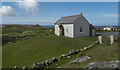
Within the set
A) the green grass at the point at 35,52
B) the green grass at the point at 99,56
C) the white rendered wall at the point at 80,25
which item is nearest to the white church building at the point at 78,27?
the white rendered wall at the point at 80,25

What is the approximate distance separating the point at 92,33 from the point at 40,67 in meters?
23.3

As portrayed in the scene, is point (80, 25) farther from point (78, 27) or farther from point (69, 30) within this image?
point (69, 30)

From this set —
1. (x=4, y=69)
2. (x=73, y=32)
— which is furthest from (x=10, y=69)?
(x=73, y=32)

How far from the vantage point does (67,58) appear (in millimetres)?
13531

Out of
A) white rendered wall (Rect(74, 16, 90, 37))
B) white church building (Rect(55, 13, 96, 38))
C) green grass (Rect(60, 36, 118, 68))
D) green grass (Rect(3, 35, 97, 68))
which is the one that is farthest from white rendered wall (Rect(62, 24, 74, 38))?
green grass (Rect(60, 36, 118, 68))

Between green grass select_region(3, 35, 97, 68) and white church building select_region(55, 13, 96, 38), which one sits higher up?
white church building select_region(55, 13, 96, 38)

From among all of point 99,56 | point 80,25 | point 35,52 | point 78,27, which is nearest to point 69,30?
point 78,27

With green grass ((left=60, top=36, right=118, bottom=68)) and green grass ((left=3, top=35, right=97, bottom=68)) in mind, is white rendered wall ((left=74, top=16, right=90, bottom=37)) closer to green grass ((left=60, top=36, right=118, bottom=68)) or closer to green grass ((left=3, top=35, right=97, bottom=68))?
green grass ((left=3, top=35, right=97, bottom=68))

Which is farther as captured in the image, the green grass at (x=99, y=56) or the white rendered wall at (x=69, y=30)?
the white rendered wall at (x=69, y=30)

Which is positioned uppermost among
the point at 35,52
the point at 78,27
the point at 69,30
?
the point at 78,27

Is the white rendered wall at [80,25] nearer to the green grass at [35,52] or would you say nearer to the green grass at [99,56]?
the green grass at [35,52]

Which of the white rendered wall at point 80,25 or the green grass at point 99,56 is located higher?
the white rendered wall at point 80,25

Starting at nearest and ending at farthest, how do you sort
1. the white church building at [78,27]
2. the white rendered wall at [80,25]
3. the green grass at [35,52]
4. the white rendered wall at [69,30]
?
the green grass at [35,52], the white church building at [78,27], the white rendered wall at [80,25], the white rendered wall at [69,30]

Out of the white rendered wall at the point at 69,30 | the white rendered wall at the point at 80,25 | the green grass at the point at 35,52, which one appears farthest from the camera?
the white rendered wall at the point at 69,30
